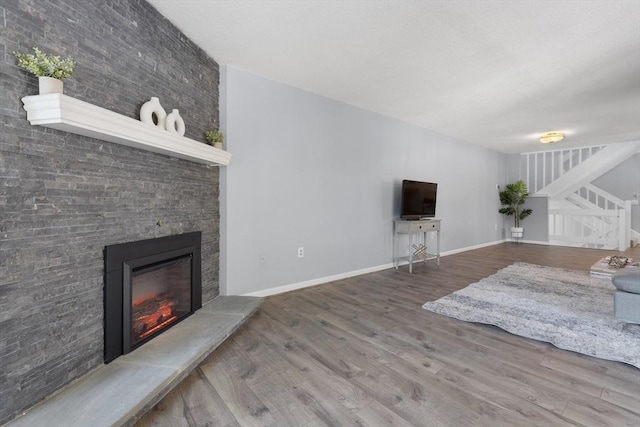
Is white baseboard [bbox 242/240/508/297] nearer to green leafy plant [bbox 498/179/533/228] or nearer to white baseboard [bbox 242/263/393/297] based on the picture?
white baseboard [bbox 242/263/393/297]

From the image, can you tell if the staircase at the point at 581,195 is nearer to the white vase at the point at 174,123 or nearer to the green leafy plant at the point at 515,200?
the green leafy plant at the point at 515,200

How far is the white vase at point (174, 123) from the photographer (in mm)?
2186

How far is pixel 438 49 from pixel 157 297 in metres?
3.16

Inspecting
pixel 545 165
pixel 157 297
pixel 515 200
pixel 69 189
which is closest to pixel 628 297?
pixel 157 297

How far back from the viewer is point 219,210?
3.03m

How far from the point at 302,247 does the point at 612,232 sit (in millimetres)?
7886

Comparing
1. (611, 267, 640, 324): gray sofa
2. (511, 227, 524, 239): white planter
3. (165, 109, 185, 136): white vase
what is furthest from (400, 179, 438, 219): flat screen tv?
(511, 227, 524, 239): white planter

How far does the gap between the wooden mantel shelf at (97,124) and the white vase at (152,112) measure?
→ 0.54 ft

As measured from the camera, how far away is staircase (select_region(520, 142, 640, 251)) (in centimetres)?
665

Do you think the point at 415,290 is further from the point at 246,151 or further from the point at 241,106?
the point at 241,106

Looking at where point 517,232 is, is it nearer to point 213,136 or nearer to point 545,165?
point 545,165

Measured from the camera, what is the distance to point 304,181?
3.64 metres

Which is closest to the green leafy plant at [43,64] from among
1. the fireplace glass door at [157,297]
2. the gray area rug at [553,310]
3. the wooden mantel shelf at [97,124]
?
the wooden mantel shelf at [97,124]

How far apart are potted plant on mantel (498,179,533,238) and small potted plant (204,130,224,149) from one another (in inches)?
300
